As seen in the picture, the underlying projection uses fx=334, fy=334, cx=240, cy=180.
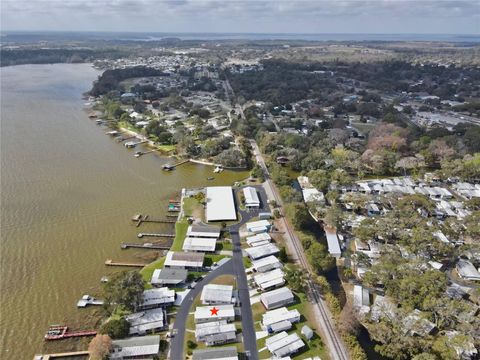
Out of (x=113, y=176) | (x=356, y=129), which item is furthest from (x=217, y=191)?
(x=356, y=129)

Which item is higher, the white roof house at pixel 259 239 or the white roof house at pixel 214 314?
the white roof house at pixel 214 314

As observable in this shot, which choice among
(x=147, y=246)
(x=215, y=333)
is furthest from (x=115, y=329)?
(x=147, y=246)

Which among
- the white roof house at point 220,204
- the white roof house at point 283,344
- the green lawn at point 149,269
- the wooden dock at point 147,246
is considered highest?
the white roof house at point 283,344

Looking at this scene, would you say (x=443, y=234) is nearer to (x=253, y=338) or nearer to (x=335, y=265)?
(x=335, y=265)

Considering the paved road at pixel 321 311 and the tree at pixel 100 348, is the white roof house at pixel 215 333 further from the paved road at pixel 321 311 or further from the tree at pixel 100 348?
the paved road at pixel 321 311

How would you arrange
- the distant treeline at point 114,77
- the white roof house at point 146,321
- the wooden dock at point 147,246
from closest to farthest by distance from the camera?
the white roof house at point 146,321 < the wooden dock at point 147,246 < the distant treeline at point 114,77

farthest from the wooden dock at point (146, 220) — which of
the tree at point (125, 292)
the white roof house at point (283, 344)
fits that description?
the white roof house at point (283, 344)

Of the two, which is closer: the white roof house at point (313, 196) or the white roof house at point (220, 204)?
the white roof house at point (220, 204)

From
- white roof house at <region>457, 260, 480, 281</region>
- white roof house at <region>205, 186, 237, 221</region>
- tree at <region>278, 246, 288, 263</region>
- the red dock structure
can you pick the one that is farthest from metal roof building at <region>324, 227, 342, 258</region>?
the red dock structure
